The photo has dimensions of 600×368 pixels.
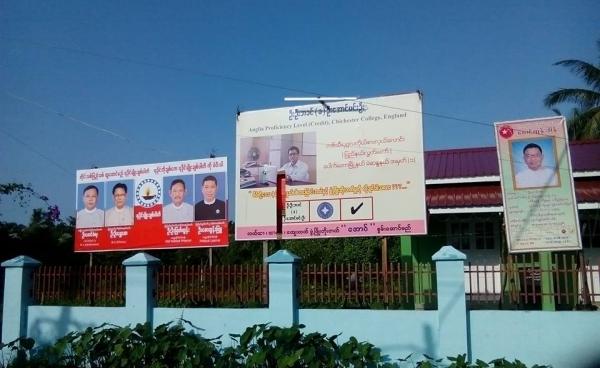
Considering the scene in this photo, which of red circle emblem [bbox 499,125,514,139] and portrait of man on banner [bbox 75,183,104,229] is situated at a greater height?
red circle emblem [bbox 499,125,514,139]

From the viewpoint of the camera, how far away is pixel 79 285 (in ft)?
31.6

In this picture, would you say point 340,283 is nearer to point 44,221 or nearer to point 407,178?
point 407,178

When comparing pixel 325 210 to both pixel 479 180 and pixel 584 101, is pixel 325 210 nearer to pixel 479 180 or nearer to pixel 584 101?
pixel 479 180

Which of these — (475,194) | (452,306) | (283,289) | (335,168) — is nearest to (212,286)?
(283,289)

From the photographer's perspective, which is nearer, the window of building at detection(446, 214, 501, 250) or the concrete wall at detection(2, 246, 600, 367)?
the concrete wall at detection(2, 246, 600, 367)

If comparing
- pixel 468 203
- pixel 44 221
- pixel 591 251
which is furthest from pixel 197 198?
pixel 591 251

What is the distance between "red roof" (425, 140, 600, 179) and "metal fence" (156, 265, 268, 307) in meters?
5.74

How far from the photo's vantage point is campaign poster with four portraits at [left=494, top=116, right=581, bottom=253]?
822 cm

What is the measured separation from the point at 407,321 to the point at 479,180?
18.5ft

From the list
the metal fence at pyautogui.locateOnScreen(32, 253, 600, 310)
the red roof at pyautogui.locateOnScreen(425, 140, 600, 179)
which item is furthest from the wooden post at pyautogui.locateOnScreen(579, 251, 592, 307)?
the red roof at pyautogui.locateOnScreen(425, 140, 600, 179)

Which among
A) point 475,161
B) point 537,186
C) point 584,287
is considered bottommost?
point 584,287

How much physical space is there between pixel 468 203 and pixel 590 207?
7.54 feet

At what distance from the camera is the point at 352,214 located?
9.77 metres

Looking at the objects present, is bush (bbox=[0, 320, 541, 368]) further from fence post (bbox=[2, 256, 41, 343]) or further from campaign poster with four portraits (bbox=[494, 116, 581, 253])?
campaign poster with four portraits (bbox=[494, 116, 581, 253])
